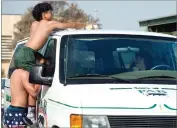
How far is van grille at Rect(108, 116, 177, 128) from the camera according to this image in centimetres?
429

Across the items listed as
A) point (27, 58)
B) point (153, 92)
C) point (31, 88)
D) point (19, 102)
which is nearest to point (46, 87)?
point (31, 88)

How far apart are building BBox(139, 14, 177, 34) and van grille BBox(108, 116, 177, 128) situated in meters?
18.0

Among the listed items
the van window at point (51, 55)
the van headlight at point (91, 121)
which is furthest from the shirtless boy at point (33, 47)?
the van headlight at point (91, 121)

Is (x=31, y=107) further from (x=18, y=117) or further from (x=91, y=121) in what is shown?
(x=91, y=121)

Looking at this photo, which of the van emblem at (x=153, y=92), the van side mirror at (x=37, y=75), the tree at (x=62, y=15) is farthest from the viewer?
the tree at (x=62, y=15)

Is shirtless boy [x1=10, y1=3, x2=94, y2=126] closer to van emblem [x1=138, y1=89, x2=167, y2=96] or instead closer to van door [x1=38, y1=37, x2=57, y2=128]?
van door [x1=38, y1=37, x2=57, y2=128]

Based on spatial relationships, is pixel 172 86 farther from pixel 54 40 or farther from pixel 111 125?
pixel 54 40

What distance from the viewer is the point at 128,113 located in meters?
4.30

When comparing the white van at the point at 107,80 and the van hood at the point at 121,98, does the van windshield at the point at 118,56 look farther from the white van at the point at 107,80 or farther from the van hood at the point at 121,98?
the van hood at the point at 121,98

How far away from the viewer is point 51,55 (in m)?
5.62

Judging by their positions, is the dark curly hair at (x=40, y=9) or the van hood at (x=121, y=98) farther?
the dark curly hair at (x=40, y=9)

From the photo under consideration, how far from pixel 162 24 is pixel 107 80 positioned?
1920 cm

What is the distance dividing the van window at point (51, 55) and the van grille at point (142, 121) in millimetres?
1292

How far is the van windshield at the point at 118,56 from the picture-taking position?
203 inches
